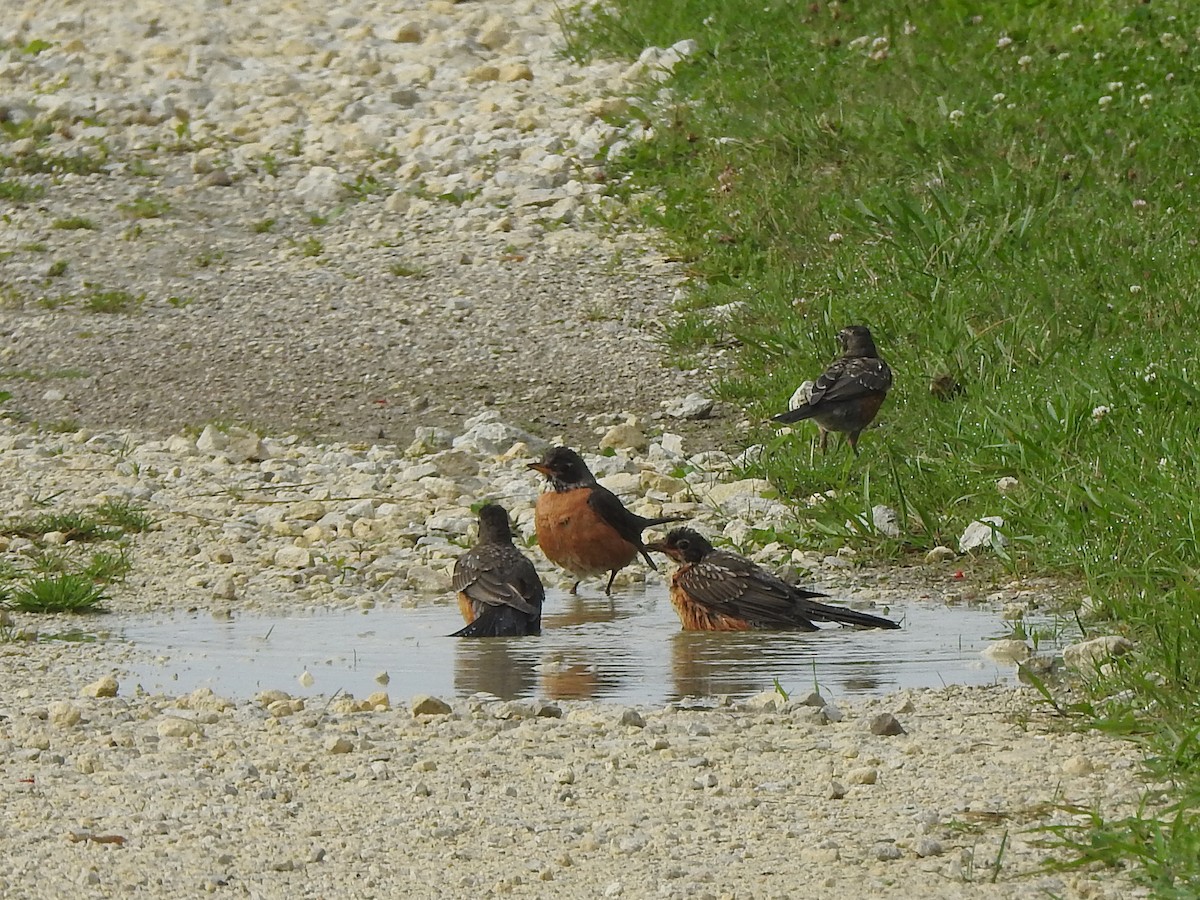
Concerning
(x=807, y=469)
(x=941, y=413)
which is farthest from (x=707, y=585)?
(x=941, y=413)

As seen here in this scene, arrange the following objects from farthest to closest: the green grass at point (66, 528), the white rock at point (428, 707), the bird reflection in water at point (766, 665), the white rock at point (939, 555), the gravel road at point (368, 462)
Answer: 1. the green grass at point (66, 528)
2. the white rock at point (939, 555)
3. the bird reflection in water at point (766, 665)
4. the white rock at point (428, 707)
5. the gravel road at point (368, 462)

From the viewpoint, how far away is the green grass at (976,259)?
8055mm

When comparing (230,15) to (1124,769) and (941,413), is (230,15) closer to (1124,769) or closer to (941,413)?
(941,413)

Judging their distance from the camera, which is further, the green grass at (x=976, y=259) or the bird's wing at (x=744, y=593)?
the green grass at (x=976, y=259)

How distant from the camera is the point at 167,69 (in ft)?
59.9

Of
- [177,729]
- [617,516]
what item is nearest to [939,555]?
[617,516]

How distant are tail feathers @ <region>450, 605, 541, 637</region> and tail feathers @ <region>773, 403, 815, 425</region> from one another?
262 cm

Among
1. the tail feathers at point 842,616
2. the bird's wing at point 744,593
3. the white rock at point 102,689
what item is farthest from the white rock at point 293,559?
the white rock at point 102,689

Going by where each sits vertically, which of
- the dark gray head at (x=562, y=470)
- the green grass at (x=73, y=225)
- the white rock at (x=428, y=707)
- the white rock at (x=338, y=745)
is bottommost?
the dark gray head at (x=562, y=470)

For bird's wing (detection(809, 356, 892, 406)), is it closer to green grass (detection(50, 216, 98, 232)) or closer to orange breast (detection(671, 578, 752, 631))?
orange breast (detection(671, 578, 752, 631))

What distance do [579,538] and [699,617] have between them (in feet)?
3.11

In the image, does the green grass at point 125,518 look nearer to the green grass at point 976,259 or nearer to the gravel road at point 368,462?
the gravel road at point 368,462

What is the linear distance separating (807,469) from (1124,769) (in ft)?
15.5

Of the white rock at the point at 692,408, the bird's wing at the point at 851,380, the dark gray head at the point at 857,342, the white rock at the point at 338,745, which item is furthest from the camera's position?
the white rock at the point at 692,408
